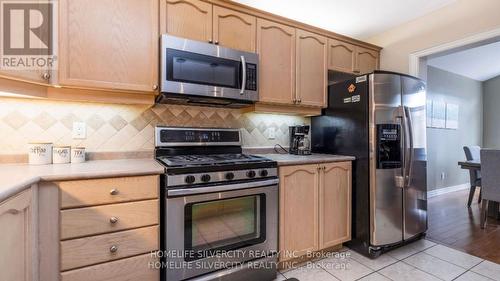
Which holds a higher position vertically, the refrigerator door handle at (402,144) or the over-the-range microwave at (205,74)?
the over-the-range microwave at (205,74)

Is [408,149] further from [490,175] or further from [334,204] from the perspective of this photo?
[490,175]

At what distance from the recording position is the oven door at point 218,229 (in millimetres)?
1434

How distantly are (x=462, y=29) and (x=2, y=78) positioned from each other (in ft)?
11.5

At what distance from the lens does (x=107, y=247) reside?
1294 mm

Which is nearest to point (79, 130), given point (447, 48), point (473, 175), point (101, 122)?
point (101, 122)

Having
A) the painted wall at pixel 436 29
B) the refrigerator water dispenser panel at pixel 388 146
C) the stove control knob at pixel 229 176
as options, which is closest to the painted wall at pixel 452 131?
the painted wall at pixel 436 29

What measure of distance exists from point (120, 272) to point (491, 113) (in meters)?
7.60

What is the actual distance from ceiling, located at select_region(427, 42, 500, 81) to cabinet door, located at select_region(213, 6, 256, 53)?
10.9 feet

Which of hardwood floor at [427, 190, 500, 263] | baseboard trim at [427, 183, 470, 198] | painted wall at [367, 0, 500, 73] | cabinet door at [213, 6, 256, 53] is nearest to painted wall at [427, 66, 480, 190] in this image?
baseboard trim at [427, 183, 470, 198]

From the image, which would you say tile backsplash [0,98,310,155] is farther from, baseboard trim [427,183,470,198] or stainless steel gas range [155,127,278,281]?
baseboard trim [427,183,470,198]

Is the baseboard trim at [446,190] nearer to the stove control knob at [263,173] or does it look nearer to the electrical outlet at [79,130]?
the stove control knob at [263,173]

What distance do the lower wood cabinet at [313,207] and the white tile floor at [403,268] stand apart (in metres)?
0.14

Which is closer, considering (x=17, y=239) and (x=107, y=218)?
(x=17, y=239)

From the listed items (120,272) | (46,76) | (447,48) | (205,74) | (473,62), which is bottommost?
(120,272)
